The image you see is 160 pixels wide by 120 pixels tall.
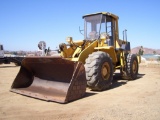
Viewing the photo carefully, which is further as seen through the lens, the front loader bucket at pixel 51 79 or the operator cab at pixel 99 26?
the operator cab at pixel 99 26

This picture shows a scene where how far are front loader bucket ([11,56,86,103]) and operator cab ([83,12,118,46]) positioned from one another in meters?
2.73

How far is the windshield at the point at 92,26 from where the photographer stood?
28.2ft

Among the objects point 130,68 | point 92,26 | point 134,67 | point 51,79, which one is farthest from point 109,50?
point 51,79

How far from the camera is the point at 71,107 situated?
4.91 metres

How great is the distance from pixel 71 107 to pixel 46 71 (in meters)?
2.20

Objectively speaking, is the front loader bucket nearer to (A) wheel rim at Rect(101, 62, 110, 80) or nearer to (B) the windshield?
(A) wheel rim at Rect(101, 62, 110, 80)

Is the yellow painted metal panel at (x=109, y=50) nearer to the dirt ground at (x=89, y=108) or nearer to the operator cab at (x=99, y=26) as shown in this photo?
the operator cab at (x=99, y=26)

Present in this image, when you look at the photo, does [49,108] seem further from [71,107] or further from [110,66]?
[110,66]

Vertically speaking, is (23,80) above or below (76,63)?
below

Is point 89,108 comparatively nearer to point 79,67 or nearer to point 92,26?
point 79,67

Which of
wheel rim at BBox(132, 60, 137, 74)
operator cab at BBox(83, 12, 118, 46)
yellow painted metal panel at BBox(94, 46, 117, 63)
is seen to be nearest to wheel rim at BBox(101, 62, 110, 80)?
yellow painted metal panel at BBox(94, 46, 117, 63)

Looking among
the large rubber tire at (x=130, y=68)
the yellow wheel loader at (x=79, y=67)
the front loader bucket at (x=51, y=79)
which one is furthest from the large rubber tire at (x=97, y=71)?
the large rubber tire at (x=130, y=68)

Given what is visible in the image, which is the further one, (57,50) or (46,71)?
(57,50)

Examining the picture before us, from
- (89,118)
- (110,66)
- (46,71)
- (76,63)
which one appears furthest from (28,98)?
(110,66)
